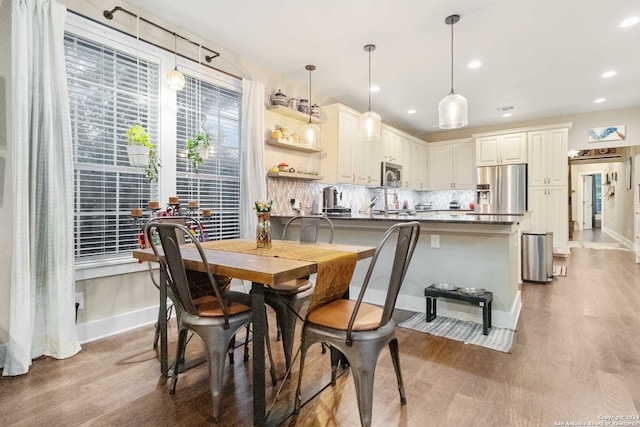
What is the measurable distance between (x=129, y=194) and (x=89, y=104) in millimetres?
785

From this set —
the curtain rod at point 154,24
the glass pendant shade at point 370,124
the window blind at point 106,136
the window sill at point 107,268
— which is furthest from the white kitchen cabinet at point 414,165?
the window sill at point 107,268

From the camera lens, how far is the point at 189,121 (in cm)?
345

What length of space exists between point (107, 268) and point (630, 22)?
5346mm

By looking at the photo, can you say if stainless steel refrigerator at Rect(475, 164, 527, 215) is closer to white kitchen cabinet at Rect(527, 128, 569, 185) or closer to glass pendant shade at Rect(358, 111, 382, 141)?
white kitchen cabinet at Rect(527, 128, 569, 185)

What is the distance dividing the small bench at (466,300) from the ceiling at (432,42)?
251 cm

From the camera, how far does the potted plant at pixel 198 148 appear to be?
3238 mm

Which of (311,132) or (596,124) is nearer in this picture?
(311,132)

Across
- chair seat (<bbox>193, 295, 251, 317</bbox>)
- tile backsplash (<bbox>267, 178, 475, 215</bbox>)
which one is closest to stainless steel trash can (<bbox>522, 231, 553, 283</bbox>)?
tile backsplash (<bbox>267, 178, 475, 215</bbox>)

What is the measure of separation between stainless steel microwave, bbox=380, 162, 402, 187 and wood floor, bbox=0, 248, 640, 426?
11.6 ft

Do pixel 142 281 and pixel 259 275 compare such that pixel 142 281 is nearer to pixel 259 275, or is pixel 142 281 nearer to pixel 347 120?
pixel 259 275

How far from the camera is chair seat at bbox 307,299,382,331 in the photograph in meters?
1.55

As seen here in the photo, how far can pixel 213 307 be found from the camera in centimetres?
183

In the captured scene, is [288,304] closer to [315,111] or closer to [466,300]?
[466,300]

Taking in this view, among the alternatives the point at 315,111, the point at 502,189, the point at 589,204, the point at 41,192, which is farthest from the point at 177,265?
the point at 589,204
